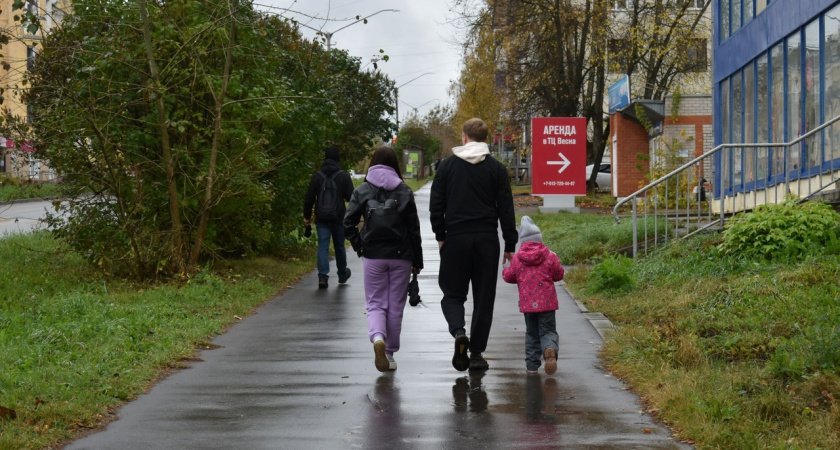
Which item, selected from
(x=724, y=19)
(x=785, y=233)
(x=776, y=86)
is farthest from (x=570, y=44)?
(x=785, y=233)

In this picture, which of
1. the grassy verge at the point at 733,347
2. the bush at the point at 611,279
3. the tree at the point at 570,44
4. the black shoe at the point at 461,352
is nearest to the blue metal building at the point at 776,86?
the bush at the point at 611,279

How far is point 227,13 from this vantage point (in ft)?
44.0

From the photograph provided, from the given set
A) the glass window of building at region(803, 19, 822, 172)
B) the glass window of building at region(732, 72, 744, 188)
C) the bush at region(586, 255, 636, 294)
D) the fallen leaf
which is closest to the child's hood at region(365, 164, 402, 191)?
the fallen leaf

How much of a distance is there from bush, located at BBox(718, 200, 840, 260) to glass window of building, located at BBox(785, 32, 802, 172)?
5009 mm

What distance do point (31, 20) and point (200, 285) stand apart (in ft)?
12.0

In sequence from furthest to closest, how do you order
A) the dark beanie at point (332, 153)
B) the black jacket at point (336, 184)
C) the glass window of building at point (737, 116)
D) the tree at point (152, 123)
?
the glass window of building at point (737, 116)
the dark beanie at point (332, 153)
the black jacket at point (336, 184)
the tree at point (152, 123)

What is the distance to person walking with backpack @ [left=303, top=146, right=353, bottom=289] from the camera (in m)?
13.8

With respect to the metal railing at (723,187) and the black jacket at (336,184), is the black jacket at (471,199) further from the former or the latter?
the black jacket at (336,184)

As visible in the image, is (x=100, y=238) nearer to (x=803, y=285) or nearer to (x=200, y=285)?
(x=200, y=285)

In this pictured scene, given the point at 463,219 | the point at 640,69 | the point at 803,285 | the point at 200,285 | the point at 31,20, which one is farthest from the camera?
the point at 640,69

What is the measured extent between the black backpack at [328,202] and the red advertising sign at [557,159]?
1577 cm

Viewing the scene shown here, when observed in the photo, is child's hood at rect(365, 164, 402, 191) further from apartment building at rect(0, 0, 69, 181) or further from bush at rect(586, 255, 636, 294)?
apartment building at rect(0, 0, 69, 181)

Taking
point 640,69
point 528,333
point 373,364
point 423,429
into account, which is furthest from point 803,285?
point 640,69

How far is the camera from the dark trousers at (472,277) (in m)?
7.74
